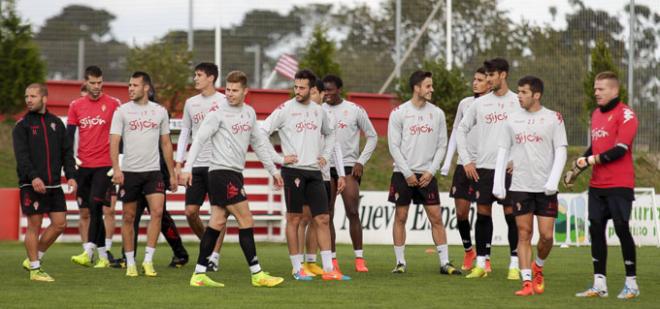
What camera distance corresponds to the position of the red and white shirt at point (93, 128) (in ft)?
46.0

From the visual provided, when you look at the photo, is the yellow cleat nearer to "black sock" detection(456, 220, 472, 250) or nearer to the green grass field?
the green grass field

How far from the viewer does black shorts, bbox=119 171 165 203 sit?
41.4 feet

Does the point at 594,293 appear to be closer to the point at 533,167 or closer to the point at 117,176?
the point at 533,167

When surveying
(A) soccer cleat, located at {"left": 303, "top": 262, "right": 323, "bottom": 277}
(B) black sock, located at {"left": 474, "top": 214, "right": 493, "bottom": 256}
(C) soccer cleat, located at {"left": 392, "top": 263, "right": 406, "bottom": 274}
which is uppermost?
(B) black sock, located at {"left": 474, "top": 214, "right": 493, "bottom": 256}

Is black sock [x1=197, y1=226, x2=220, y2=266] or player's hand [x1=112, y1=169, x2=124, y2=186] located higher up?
player's hand [x1=112, y1=169, x2=124, y2=186]

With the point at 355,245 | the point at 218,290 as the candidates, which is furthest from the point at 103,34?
the point at 218,290

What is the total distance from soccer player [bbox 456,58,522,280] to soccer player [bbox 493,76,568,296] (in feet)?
5.62

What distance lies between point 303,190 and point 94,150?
3066 mm

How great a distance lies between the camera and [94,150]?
45.9 ft

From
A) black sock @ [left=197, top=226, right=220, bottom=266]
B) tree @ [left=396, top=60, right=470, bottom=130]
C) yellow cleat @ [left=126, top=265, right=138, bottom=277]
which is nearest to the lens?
black sock @ [left=197, top=226, right=220, bottom=266]

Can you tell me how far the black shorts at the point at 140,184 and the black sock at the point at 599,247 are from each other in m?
4.75

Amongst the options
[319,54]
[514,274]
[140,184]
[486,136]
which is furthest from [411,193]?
[319,54]

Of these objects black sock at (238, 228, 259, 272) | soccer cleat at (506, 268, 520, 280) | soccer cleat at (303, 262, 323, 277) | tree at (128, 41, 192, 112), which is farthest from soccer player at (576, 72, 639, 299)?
tree at (128, 41, 192, 112)

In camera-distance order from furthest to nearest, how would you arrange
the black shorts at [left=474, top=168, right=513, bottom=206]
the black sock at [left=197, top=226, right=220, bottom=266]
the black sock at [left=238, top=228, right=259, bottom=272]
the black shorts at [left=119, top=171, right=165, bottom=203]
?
the black shorts at [left=474, top=168, right=513, bottom=206] → the black shorts at [left=119, top=171, right=165, bottom=203] → the black sock at [left=238, top=228, right=259, bottom=272] → the black sock at [left=197, top=226, right=220, bottom=266]
